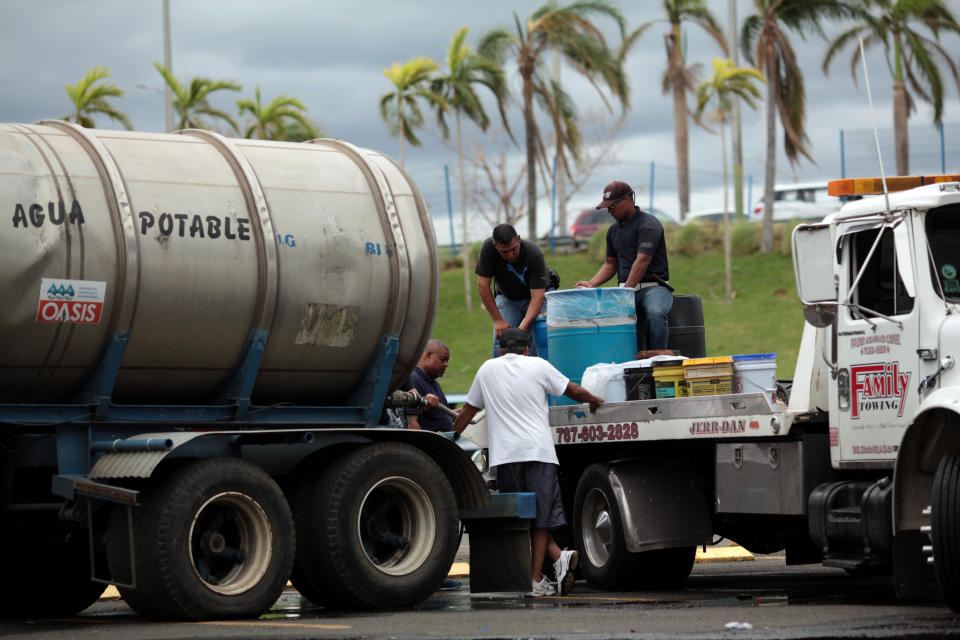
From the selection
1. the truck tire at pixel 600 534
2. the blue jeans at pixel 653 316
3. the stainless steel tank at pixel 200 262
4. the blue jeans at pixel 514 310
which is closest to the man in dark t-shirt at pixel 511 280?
the blue jeans at pixel 514 310

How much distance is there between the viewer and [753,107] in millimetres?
31891

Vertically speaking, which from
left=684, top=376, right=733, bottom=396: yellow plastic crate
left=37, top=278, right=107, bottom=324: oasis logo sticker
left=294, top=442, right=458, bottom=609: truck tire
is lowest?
left=294, top=442, right=458, bottom=609: truck tire

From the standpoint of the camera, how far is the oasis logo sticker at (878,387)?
8.54 metres

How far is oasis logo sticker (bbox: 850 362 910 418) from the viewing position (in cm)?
854

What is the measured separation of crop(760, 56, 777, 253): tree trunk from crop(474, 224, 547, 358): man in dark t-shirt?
23.9 m

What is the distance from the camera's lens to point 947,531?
7.56 metres

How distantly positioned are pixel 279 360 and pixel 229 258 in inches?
32.0

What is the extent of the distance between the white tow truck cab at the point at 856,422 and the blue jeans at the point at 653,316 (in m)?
0.92

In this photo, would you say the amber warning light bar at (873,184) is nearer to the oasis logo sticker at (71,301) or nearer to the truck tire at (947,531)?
the truck tire at (947,531)

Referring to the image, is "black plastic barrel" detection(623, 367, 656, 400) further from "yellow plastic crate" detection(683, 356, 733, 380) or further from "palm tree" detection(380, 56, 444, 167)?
"palm tree" detection(380, 56, 444, 167)

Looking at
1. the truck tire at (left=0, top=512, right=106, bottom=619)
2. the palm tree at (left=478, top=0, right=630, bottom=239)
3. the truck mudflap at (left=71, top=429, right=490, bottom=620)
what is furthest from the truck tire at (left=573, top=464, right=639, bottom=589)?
the palm tree at (left=478, top=0, right=630, bottom=239)

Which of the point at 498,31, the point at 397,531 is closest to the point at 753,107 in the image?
the point at 498,31

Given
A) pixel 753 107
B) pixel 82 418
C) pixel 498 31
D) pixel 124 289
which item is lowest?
pixel 82 418

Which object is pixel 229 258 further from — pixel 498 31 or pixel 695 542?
pixel 498 31
